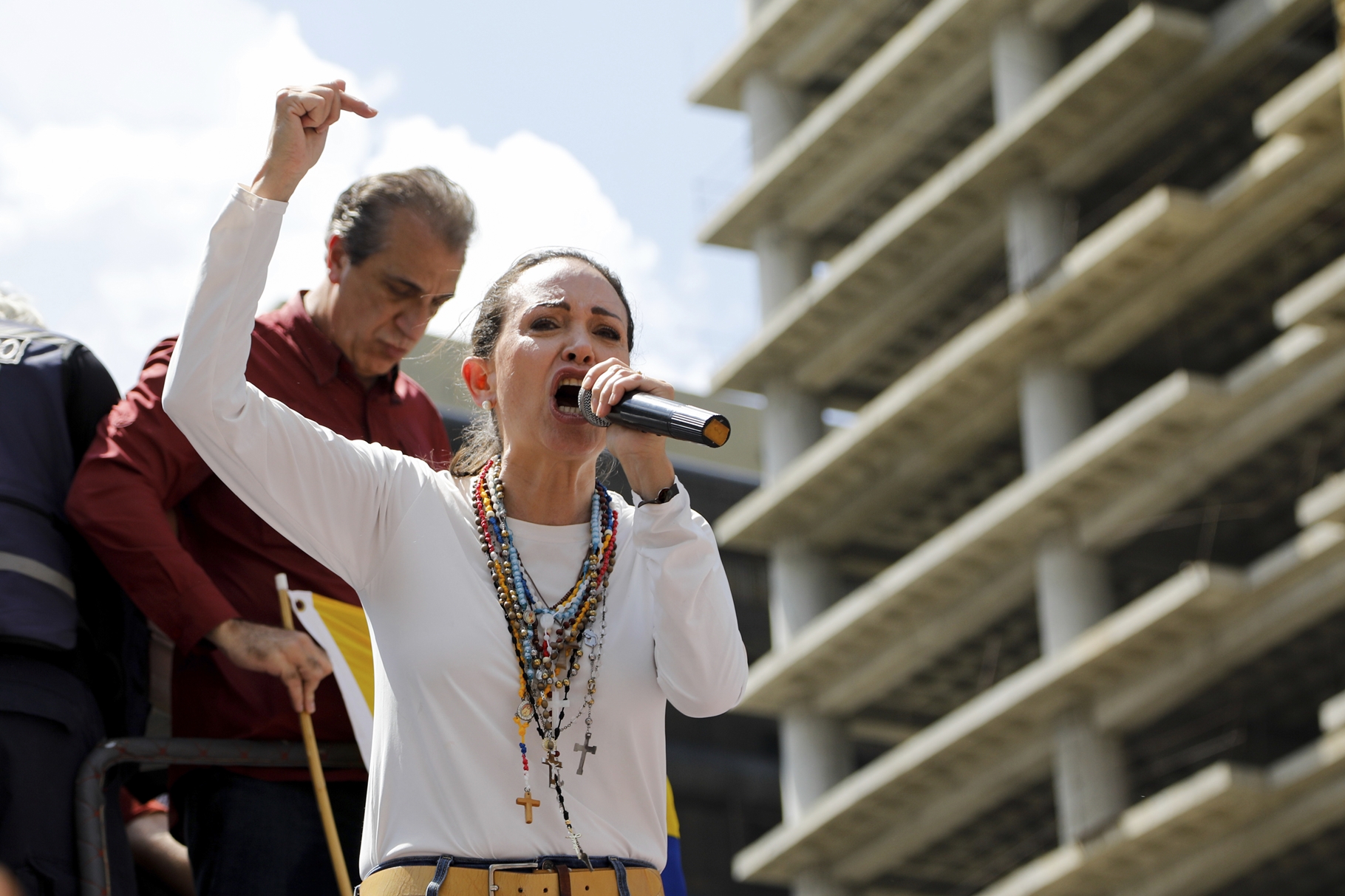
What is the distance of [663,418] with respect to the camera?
301 centimetres

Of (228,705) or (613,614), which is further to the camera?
(228,705)

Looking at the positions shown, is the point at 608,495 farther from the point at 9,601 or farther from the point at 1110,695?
the point at 1110,695

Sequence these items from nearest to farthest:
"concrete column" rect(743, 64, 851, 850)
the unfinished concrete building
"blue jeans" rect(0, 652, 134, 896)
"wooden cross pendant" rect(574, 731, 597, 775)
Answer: "wooden cross pendant" rect(574, 731, 597, 775) → "blue jeans" rect(0, 652, 134, 896) → the unfinished concrete building → "concrete column" rect(743, 64, 851, 850)

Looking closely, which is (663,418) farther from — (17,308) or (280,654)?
(17,308)

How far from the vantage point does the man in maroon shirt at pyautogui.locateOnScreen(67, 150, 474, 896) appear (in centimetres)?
401

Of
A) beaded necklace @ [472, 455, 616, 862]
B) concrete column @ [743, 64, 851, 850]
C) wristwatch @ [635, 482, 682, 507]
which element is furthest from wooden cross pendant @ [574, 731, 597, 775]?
concrete column @ [743, 64, 851, 850]

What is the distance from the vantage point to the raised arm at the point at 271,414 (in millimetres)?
3039

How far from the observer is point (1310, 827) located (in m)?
26.4

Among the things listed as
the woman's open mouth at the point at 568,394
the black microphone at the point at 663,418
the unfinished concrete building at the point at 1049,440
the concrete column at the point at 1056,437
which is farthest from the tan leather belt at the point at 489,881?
the concrete column at the point at 1056,437

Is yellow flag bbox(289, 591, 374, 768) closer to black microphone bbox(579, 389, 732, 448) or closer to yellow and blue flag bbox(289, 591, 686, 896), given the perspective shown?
yellow and blue flag bbox(289, 591, 686, 896)

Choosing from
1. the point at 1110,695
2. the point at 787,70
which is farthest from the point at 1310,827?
the point at 787,70

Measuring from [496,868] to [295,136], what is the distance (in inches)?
51.2

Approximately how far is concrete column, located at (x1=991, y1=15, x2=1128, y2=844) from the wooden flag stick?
25827mm

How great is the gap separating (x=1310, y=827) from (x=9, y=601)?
83.8 ft
